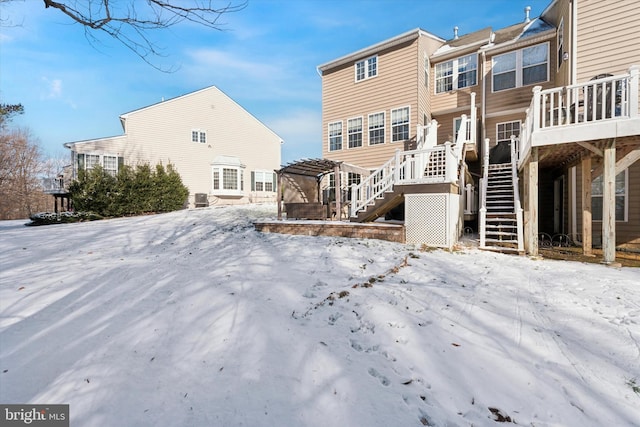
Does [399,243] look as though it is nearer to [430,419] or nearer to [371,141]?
[430,419]

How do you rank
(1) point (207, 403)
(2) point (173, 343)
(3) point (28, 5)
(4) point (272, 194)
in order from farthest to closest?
(4) point (272, 194) → (3) point (28, 5) → (2) point (173, 343) → (1) point (207, 403)

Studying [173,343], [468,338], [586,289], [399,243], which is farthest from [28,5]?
[586,289]

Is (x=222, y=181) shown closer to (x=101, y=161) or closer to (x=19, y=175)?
(x=101, y=161)

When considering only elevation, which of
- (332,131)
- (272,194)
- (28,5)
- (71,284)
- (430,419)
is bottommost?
(430,419)

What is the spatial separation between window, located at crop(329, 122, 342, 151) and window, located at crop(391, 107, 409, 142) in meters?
2.85

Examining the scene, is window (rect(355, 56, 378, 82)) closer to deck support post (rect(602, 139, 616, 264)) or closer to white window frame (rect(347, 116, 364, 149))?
white window frame (rect(347, 116, 364, 149))

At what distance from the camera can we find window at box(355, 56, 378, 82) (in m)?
13.2

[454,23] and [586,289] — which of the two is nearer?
[586,289]

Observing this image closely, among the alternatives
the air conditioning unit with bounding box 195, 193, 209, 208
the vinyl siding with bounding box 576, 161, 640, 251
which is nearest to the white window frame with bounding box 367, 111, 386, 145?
the vinyl siding with bounding box 576, 161, 640, 251

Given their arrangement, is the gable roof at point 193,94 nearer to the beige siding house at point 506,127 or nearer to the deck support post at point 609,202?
the beige siding house at point 506,127

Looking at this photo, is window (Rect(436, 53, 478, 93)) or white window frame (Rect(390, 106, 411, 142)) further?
window (Rect(436, 53, 478, 93))

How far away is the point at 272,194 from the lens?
23719 mm

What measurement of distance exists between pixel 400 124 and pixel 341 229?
676 centimetres

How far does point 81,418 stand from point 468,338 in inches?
128
